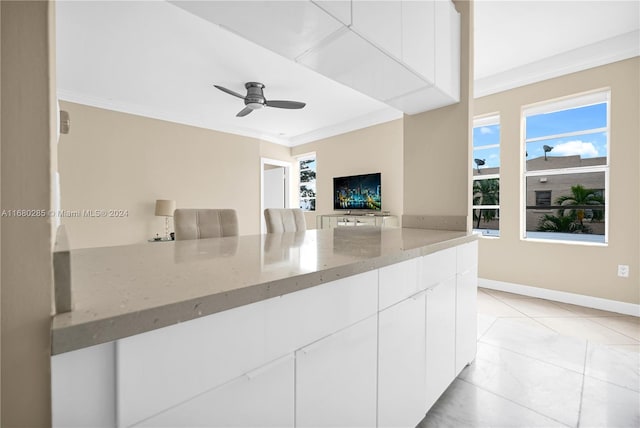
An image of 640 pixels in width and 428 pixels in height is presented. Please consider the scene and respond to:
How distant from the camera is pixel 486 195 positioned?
3936 millimetres

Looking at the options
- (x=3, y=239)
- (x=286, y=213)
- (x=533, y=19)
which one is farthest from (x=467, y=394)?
(x=533, y=19)

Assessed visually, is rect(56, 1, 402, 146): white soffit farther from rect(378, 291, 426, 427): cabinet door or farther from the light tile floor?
the light tile floor

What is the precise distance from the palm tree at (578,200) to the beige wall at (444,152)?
227 cm

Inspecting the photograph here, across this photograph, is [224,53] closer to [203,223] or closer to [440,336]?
[203,223]

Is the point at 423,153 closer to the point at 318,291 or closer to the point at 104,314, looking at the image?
the point at 318,291

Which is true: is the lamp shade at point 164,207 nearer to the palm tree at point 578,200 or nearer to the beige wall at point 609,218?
the beige wall at point 609,218

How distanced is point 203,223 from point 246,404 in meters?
1.53

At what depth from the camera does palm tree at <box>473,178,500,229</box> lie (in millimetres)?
3818

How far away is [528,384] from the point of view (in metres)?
1.71

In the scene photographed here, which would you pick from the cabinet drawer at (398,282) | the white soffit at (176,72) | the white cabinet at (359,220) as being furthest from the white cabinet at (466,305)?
the white soffit at (176,72)

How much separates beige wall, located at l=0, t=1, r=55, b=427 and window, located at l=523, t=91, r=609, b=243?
13.9 feet

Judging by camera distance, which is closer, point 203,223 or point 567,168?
point 203,223

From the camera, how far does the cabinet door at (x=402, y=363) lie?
101 cm

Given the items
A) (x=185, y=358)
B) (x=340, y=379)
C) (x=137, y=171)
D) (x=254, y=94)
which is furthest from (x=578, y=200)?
(x=137, y=171)
